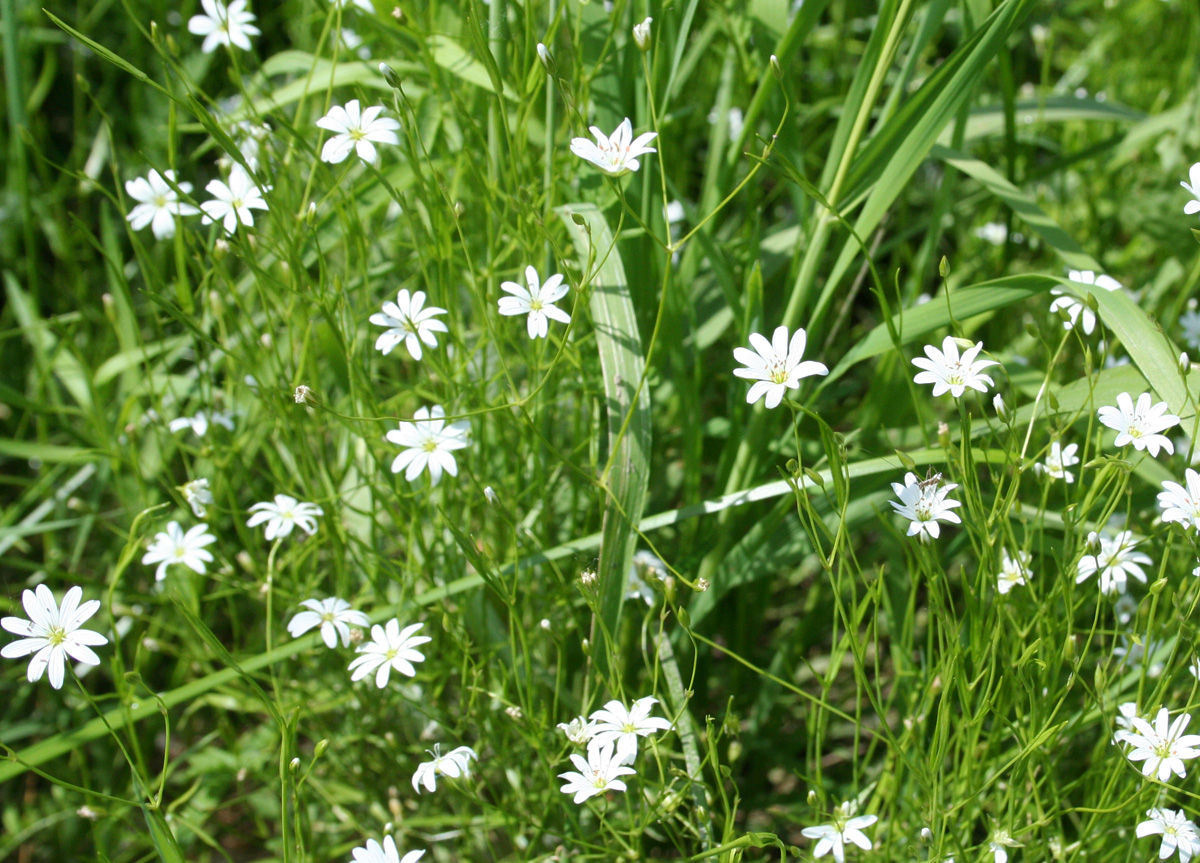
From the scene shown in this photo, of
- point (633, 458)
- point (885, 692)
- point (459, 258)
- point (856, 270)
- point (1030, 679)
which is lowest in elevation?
point (885, 692)

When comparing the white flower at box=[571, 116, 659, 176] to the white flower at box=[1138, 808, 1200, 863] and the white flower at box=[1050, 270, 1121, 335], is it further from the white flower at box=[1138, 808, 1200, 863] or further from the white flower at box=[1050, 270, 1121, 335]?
the white flower at box=[1138, 808, 1200, 863]

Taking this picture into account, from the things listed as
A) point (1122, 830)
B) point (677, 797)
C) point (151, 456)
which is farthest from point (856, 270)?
point (151, 456)

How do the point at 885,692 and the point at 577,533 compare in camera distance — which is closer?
the point at 577,533

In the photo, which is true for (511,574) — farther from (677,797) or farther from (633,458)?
(677,797)

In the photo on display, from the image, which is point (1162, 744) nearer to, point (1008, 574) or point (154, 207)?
point (1008, 574)

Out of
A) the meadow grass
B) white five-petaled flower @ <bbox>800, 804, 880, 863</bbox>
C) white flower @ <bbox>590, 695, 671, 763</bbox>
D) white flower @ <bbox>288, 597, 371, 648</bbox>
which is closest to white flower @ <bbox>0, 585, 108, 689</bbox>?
the meadow grass

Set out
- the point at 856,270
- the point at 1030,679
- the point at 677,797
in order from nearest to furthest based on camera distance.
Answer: the point at 677,797 → the point at 1030,679 → the point at 856,270

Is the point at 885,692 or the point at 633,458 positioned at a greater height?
the point at 633,458
